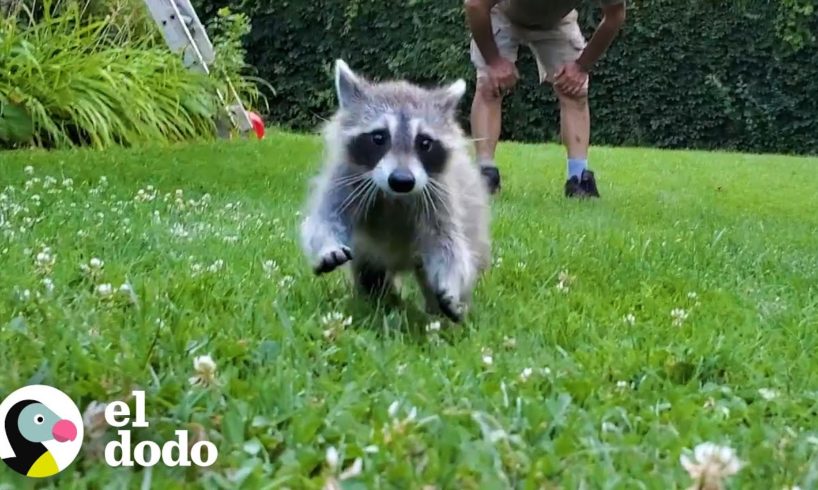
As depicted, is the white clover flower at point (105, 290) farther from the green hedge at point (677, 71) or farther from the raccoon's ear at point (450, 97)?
the green hedge at point (677, 71)

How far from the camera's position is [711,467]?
5.62ft

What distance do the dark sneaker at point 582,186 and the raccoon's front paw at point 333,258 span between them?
4.19 m

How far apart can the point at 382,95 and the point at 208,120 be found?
648 centimetres

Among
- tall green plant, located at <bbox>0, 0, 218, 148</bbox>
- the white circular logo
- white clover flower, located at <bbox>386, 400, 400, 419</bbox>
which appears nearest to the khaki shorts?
tall green plant, located at <bbox>0, 0, 218, 148</bbox>

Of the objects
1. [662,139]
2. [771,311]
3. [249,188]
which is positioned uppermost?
[771,311]

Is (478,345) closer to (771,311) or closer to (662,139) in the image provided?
(771,311)

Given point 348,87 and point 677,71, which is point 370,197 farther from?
point 677,71

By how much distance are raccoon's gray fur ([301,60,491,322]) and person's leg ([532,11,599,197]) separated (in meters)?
3.61

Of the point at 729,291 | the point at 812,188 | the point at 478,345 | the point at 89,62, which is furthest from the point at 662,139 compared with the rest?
the point at 478,345

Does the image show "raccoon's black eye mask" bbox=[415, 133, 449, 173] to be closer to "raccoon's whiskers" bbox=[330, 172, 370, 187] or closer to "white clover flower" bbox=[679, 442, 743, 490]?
"raccoon's whiskers" bbox=[330, 172, 370, 187]

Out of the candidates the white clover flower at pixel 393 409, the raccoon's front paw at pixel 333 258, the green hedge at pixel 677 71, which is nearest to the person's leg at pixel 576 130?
the raccoon's front paw at pixel 333 258

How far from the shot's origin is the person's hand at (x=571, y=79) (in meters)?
6.68

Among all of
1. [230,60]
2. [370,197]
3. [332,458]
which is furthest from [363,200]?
[230,60]

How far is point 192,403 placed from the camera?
195 centimetres
